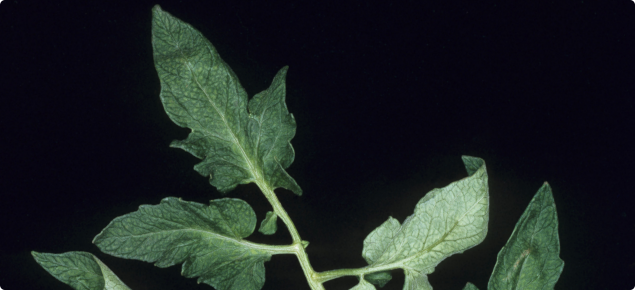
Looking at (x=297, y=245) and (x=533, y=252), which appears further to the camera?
(x=297, y=245)

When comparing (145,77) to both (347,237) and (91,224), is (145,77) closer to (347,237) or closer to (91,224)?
(91,224)

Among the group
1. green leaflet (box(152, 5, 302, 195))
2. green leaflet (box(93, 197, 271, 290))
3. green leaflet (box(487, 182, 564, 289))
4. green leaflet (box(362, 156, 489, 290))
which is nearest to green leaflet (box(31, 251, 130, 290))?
green leaflet (box(93, 197, 271, 290))

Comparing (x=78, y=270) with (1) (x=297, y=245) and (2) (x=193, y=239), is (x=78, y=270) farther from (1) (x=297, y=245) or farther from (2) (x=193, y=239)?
(1) (x=297, y=245)

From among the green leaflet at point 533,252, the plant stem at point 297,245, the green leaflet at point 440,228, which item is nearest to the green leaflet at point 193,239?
the plant stem at point 297,245

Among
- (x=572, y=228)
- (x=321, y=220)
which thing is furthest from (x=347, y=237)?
(x=572, y=228)

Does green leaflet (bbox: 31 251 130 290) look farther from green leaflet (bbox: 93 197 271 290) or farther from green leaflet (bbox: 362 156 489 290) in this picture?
green leaflet (bbox: 362 156 489 290)

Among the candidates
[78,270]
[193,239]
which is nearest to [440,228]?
[193,239]

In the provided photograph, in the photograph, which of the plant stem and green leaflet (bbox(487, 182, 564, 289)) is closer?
green leaflet (bbox(487, 182, 564, 289))
